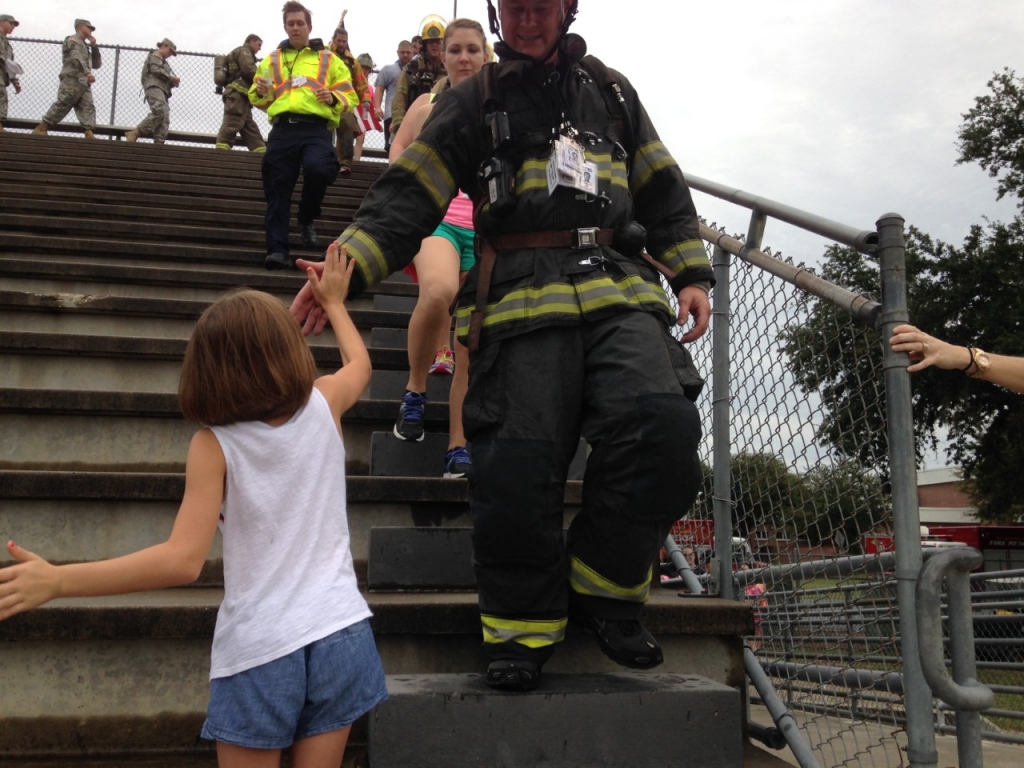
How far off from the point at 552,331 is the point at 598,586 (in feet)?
2.10

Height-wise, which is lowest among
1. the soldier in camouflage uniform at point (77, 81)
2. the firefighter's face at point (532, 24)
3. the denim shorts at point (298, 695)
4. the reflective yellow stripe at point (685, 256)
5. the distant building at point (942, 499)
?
the distant building at point (942, 499)

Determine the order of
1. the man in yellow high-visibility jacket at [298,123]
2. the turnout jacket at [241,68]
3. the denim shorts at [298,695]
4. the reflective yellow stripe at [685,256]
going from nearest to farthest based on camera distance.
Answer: the denim shorts at [298,695], the reflective yellow stripe at [685,256], the man in yellow high-visibility jacket at [298,123], the turnout jacket at [241,68]

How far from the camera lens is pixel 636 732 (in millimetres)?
2291

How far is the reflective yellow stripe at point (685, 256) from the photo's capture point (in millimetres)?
2709

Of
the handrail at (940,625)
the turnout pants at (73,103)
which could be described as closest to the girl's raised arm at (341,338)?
the handrail at (940,625)

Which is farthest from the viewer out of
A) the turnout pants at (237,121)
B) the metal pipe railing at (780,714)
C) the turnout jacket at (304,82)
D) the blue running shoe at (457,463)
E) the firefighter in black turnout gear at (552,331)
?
the turnout pants at (237,121)

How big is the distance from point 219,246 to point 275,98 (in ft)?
3.30

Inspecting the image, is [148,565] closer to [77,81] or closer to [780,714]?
[780,714]

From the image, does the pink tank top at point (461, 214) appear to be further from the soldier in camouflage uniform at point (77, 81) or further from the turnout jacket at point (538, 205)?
the soldier in camouflage uniform at point (77, 81)

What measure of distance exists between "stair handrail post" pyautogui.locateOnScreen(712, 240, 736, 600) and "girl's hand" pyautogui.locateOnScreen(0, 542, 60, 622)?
2124 millimetres

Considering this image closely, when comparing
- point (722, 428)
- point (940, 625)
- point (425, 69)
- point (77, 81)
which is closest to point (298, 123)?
point (425, 69)

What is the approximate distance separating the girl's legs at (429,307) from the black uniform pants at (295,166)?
7.39 ft

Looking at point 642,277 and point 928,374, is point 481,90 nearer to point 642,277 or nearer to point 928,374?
point 642,277

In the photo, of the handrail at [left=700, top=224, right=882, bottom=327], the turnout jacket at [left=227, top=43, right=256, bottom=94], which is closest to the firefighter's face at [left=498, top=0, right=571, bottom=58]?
the handrail at [left=700, top=224, right=882, bottom=327]
